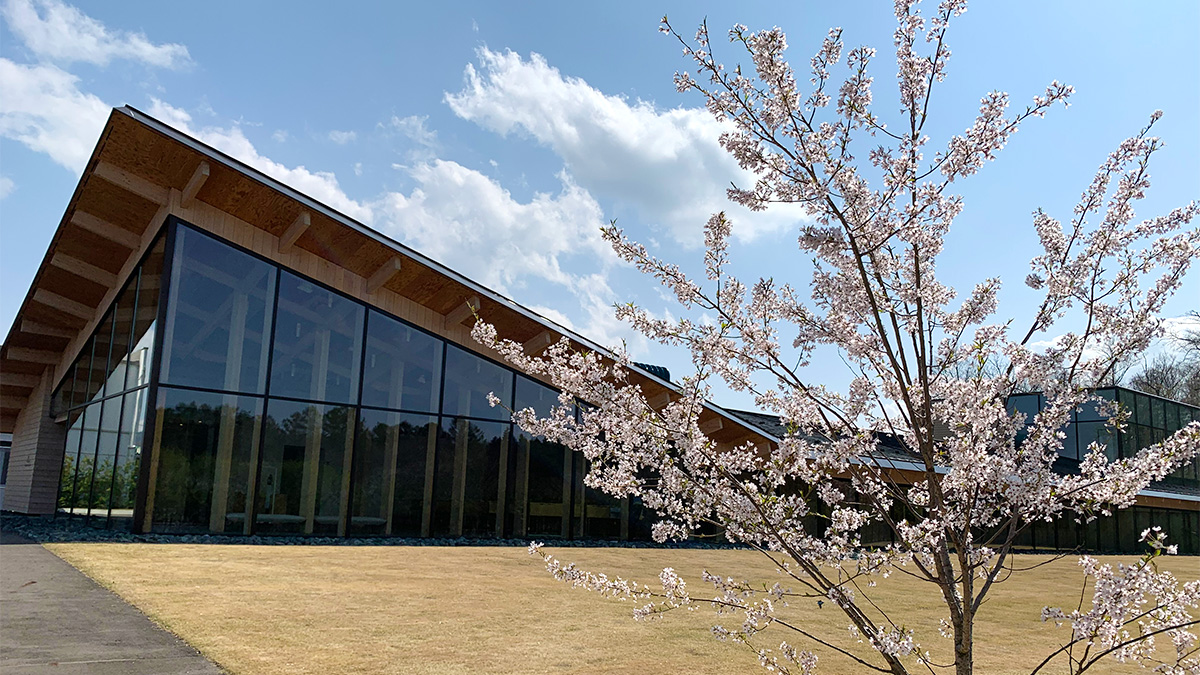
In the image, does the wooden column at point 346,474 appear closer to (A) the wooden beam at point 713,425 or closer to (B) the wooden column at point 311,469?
(B) the wooden column at point 311,469

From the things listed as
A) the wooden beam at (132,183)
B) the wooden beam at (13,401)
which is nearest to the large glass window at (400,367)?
the wooden beam at (132,183)

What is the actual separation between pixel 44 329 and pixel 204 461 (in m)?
10.1

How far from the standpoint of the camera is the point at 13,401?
2542 cm

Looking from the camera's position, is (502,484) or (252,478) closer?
(252,478)

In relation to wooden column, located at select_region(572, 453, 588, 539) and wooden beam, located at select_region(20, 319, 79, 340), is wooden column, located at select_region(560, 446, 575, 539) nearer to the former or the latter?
wooden column, located at select_region(572, 453, 588, 539)

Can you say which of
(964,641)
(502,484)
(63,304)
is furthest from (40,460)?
(964,641)

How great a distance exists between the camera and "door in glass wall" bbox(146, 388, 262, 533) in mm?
12484

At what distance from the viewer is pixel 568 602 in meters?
7.75

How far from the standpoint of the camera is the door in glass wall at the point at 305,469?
528 inches

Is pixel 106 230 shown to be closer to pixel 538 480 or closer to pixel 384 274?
pixel 384 274

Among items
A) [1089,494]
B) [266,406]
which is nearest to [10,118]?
[266,406]

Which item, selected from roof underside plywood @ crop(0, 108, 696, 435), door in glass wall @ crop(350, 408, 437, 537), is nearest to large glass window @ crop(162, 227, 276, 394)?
roof underside plywood @ crop(0, 108, 696, 435)

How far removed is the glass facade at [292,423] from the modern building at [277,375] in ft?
0.11

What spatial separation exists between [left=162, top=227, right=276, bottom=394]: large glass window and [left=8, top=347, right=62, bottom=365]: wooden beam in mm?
11607
